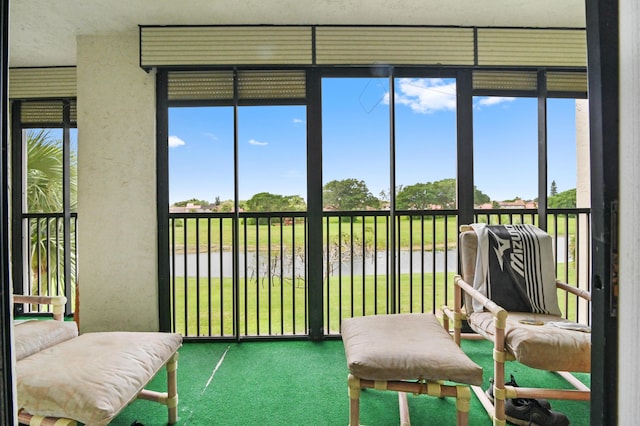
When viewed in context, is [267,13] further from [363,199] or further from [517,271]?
[517,271]

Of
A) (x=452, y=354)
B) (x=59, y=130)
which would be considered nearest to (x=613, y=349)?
(x=452, y=354)

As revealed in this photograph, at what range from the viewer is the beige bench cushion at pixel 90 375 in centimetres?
120

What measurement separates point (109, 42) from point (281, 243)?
2219mm

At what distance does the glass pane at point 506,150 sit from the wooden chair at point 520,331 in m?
0.73

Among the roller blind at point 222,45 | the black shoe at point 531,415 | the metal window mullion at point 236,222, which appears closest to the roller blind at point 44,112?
the roller blind at point 222,45

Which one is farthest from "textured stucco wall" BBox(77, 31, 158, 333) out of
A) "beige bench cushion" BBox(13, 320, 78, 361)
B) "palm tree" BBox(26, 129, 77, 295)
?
"palm tree" BBox(26, 129, 77, 295)

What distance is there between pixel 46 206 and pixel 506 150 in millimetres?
4666

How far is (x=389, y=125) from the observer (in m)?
2.83

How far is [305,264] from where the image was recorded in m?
2.93

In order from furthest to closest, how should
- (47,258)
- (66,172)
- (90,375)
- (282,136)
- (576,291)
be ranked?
(47,258), (66,172), (282,136), (576,291), (90,375)

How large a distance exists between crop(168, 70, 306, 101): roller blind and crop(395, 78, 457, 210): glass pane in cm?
89

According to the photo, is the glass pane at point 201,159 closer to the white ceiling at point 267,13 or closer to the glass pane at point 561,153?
the white ceiling at point 267,13

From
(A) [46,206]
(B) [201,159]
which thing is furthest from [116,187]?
(A) [46,206]

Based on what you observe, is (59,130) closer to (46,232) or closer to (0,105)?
(46,232)
